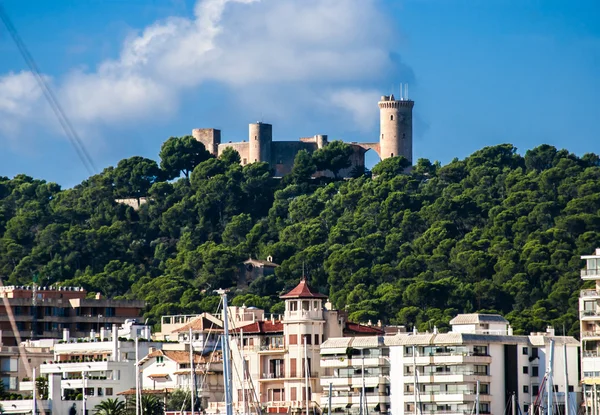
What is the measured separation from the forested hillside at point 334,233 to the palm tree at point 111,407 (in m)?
29.3

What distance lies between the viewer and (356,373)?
8662cm

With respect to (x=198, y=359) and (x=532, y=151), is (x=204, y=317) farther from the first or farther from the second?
(x=532, y=151)

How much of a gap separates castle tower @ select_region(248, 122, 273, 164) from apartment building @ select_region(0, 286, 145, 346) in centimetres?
6832

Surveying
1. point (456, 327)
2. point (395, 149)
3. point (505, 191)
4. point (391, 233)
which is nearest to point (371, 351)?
point (456, 327)

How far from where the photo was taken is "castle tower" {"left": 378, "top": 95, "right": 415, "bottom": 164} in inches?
7215

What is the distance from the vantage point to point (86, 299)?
115 m

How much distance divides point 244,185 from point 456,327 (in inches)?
3220

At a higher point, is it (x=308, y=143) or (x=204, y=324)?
(x=308, y=143)

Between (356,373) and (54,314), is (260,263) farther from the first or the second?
(356,373)

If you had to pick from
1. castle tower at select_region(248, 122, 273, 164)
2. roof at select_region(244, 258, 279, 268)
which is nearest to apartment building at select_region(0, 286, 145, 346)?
roof at select_region(244, 258, 279, 268)

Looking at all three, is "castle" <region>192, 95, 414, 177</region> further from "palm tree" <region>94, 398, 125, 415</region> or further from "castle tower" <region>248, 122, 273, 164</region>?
"palm tree" <region>94, 398, 125, 415</region>

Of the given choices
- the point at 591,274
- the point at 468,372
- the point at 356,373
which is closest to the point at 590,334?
the point at 591,274

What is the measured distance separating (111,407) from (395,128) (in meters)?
103

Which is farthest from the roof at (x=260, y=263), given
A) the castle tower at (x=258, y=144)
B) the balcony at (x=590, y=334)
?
the balcony at (x=590, y=334)
